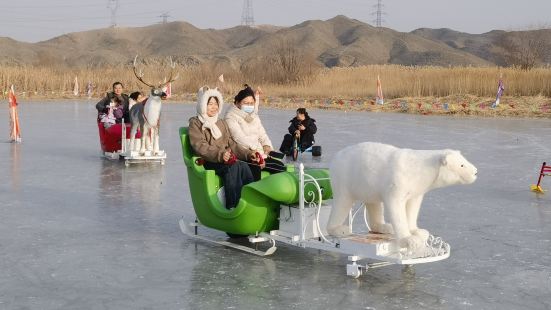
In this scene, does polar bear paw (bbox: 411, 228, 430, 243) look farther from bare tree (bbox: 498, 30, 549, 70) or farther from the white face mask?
bare tree (bbox: 498, 30, 549, 70)

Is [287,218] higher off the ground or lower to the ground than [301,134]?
lower

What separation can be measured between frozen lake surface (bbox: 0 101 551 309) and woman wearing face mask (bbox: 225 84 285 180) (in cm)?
77

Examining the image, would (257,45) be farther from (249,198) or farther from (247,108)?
(249,198)

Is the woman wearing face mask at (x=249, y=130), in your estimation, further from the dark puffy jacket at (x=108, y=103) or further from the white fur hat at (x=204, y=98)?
the dark puffy jacket at (x=108, y=103)

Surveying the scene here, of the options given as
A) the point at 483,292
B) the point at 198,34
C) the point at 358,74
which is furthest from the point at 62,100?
the point at 198,34

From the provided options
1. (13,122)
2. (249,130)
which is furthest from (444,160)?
(13,122)

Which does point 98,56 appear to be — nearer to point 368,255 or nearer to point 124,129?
point 124,129

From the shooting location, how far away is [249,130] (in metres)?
7.18

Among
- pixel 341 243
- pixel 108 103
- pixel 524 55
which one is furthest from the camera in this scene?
pixel 524 55

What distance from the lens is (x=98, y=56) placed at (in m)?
124

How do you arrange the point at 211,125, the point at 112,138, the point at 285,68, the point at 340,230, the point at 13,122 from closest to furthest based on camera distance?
the point at 340,230, the point at 211,125, the point at 112,138, the point at 13,122, the point at 285,68

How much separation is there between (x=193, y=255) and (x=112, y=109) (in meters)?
7.45

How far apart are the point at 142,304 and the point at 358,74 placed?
30604mm

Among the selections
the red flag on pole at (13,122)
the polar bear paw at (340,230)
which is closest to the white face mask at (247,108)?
the polar bear paw at (340,230)
